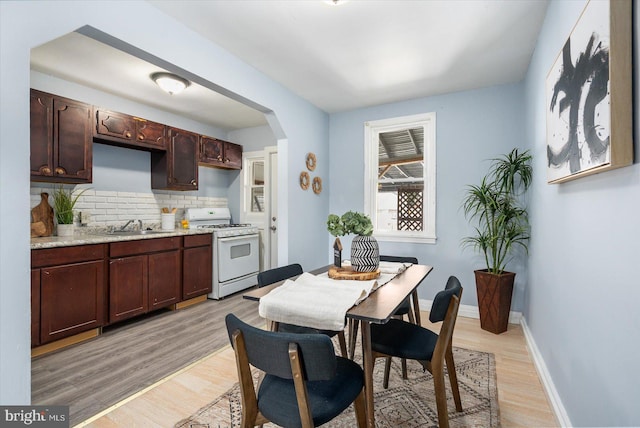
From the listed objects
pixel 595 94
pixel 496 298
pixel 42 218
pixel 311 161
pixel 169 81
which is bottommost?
pixel 496 298

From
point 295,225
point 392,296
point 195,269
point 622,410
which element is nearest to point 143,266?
point 195,269

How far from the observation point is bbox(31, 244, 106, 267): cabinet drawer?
245cm

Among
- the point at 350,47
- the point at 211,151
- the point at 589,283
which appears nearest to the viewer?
the point at 589,283

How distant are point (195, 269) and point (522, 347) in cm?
354

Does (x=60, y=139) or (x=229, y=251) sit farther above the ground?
(x=60, y=139)

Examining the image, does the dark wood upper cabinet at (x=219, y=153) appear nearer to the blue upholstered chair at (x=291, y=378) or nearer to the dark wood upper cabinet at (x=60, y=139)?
the dark wood upper cabinet at (x=60, y=139)

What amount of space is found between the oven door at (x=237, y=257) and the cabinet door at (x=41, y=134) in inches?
74.6

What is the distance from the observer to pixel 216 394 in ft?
6.52

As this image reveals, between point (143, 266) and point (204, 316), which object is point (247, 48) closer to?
point (143, 266)

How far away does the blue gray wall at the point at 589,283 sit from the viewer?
0.97 meters

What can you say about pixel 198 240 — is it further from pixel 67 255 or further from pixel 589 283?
pixel 589 283

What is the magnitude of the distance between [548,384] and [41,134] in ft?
14.3

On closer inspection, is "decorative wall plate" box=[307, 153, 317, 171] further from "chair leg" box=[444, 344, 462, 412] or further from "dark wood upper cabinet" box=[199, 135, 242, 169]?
"chair leg" box=[444, 344, 462, 412]

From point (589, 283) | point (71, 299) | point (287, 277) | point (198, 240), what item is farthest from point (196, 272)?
point (589, 283)
